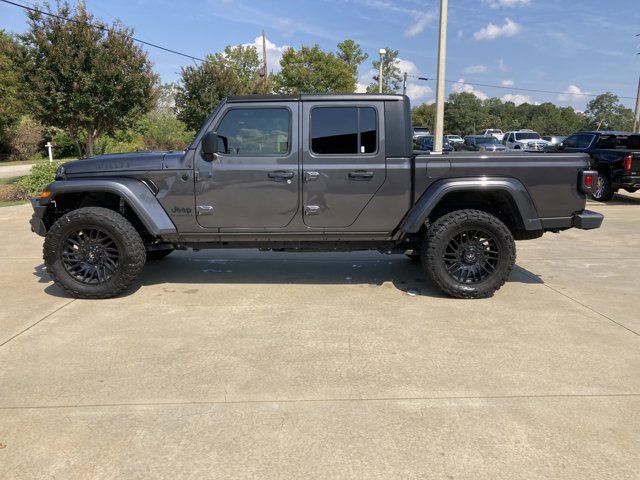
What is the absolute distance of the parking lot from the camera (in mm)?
2523

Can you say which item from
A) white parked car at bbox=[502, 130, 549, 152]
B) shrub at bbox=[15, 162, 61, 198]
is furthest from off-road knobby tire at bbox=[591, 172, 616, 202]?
white parked car at bbox=[502, 130, 549, 152]

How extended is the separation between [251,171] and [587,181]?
130 inches

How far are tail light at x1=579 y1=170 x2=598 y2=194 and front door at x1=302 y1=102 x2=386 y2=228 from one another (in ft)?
6.35

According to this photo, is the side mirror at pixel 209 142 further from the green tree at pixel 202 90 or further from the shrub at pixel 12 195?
the green tree at pixel 202 90

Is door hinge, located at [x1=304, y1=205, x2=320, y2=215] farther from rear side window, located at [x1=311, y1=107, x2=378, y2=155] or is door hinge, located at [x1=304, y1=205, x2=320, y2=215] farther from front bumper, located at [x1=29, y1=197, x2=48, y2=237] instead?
front bumper, located at [x1=29, y1=197, x2=48, y2=237]

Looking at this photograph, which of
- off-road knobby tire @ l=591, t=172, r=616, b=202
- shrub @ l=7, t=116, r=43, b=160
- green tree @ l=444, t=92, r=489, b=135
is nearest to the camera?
off-road knobby tire @ l=591, t=172, r=616, b=202

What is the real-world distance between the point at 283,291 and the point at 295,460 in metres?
2.87

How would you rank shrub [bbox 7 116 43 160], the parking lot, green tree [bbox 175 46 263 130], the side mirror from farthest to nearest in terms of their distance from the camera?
1. shrub [bbox 7 116 43 160]
2. green tree [bbox 175 46 263 130]
3. the side mirror
4. the parking lot

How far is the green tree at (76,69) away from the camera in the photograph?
13086 millimetres

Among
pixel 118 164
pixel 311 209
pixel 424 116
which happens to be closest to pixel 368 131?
pixel 311 209

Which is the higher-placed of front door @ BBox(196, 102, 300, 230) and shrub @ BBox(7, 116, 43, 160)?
shrub @ BBox(7, 116, 43, 160)

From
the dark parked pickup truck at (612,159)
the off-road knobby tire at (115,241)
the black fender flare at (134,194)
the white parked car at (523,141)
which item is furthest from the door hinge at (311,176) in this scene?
the white parked car at (523,141)

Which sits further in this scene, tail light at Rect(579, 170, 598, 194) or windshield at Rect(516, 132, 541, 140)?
windshield at Rect(516, 132, 541, 140)

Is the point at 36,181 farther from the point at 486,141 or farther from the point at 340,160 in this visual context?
the point at 486,141
